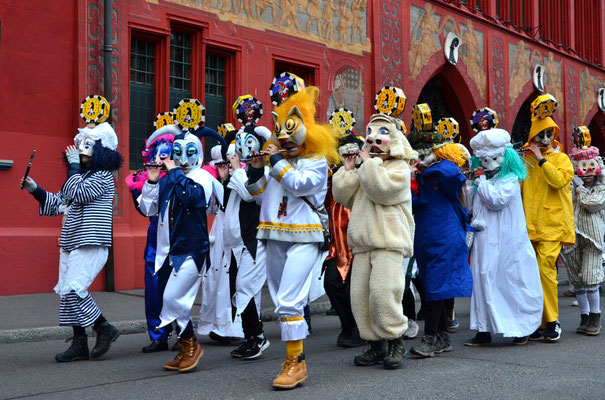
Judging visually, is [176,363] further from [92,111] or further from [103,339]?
[92,111]

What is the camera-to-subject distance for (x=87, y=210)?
21.9 ft

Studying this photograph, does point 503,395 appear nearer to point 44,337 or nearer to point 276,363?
point 276,363

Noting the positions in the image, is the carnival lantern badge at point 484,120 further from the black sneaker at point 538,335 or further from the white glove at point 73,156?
the white glove at point 73,156

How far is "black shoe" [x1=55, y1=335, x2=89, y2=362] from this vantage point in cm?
653

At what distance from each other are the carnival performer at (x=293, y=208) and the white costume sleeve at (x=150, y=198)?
84 cm

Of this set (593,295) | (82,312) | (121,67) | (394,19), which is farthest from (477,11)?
(82,312)

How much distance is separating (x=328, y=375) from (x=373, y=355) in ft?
1.84

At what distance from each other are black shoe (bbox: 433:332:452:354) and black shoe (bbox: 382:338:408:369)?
765 mm

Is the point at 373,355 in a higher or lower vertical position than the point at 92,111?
lower

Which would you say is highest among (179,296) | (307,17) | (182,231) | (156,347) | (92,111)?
(307,17)

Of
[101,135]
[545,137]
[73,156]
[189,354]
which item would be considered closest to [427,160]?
[545,137]

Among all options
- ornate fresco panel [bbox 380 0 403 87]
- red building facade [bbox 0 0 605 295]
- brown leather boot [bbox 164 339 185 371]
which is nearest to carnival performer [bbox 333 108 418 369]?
brown leather boot [bbox 164 339 185 371]

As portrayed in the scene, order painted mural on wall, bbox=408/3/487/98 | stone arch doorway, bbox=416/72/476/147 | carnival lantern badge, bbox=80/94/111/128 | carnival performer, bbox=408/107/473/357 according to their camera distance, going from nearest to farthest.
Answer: carnival performer, bbox=408/107/473/357 < carnival lantern badge, bbox=80/94/111/128 < painted mural on wall, bbox=408/3/487/98 < stone arch doorway, bbox=416/72/476/147

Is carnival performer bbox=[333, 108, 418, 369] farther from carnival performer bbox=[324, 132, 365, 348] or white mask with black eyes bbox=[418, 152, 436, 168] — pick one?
carnival performer bbox=[324, 132, 365, 348]
